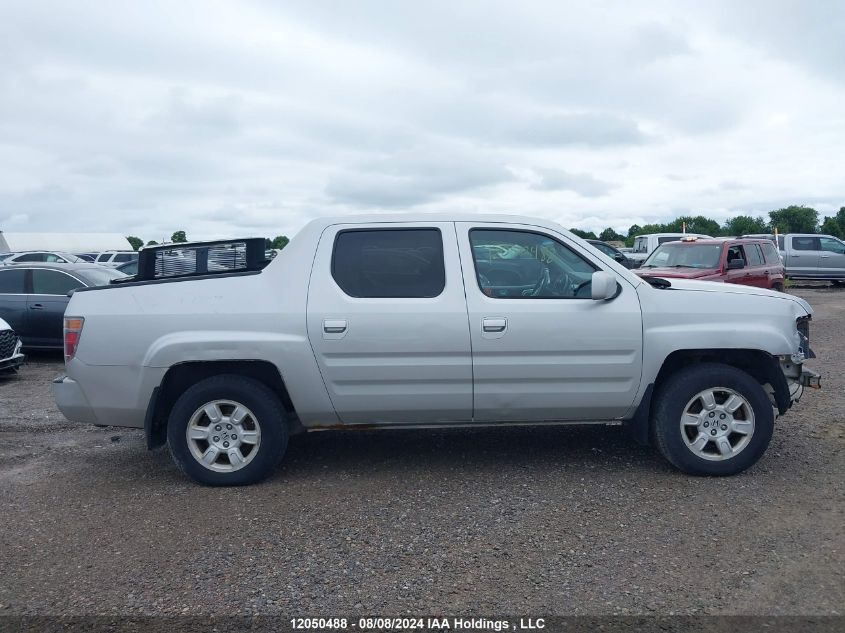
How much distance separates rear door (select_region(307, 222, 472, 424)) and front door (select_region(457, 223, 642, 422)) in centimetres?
13

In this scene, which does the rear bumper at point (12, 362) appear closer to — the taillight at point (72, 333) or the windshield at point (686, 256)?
the taillight at point (72, 333)

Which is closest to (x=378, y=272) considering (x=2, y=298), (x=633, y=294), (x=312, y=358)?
(x=312, y=358)

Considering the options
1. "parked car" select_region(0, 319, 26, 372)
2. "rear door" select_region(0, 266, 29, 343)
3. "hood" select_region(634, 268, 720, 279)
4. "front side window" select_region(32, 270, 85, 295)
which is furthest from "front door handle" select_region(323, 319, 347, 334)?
"hood" select_region(634, 268, 720, 279)

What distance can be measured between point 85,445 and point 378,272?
3.21 meters

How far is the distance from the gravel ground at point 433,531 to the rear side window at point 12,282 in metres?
5.96

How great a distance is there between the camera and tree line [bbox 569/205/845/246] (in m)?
47.6

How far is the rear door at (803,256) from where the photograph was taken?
24.8 metres

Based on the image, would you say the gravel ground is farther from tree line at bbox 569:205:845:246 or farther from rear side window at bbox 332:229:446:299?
tree line at bbox 569:205:845:246

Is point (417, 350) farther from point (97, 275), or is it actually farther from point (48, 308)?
point (97, 275)

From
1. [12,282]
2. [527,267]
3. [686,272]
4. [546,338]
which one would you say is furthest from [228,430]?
[686,272]

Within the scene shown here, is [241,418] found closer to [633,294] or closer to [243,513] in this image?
[243,513]

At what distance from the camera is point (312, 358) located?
506cm

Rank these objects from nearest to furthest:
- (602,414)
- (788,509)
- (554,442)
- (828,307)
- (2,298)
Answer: (788,509) → (602,414) → (554,442) → (2,298) → (828,307)

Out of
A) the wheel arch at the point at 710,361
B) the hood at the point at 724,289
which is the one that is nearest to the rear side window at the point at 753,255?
the hood at the point at 724,289
